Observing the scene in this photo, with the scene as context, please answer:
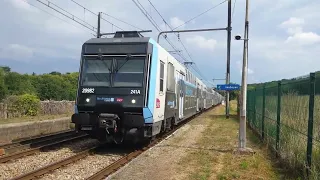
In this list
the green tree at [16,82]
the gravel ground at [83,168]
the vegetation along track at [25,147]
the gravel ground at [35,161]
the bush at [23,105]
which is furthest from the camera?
the green tree at [16,82]

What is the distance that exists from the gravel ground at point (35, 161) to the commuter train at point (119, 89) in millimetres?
995

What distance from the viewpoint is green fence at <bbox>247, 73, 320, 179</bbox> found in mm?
7152

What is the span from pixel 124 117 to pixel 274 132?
4.39 meters

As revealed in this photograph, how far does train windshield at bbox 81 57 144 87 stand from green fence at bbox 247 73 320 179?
397cm

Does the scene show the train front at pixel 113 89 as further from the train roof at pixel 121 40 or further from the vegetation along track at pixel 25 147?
the vegetation along track at pixel 25 147

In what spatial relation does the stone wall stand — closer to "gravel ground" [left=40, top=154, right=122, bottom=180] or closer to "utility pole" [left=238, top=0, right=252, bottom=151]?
"gravel ground" [left=40, top=154, right=122, bottom=180]

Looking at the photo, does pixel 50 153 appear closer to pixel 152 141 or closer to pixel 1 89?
pixel 152 141

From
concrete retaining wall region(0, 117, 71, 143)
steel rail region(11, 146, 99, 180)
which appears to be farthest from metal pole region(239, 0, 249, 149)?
concrete retaining wall region(0, 117, 71, 143)

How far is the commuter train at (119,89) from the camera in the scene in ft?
34.8

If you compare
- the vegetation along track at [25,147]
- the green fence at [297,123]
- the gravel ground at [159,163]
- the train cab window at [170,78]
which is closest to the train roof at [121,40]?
the train cab window at [170,78]

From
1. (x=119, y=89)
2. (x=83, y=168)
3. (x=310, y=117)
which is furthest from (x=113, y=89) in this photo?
(x=310, y=117)

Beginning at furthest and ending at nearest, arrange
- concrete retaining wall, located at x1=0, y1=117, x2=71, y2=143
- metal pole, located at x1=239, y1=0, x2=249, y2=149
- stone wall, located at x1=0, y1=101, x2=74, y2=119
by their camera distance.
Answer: stone wall, located at x1=0, y1=101, x2=74, y2=119 → concrete retaining wall, located at x1=0, y1=117, x2=71, y2=143 → metal pole, located at x1=239, y1=0, x2=249, y2=149

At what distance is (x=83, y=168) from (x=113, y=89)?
271 centimetres

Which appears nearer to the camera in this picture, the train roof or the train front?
the train front
